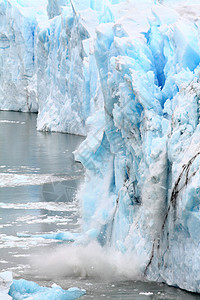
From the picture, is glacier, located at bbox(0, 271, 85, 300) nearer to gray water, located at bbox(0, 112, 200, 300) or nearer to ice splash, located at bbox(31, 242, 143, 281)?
gray water, located at bbox(0, 112, 200, 300)

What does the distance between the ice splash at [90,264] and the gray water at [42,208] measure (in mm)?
105

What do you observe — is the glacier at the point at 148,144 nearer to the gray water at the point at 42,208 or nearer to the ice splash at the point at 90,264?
the ice splash at the point at 90,264

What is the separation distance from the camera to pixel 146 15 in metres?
9.05

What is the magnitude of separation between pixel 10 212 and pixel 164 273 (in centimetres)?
538

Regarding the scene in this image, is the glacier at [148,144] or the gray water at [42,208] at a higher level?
the glacier at [148,144]

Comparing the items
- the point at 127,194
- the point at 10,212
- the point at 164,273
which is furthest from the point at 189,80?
the point at 10,212

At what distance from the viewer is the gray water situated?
657cm

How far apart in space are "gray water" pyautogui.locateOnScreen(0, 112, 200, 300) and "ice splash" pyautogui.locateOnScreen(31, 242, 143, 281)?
0.11m

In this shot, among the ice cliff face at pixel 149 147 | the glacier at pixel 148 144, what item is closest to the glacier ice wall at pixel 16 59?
the glacier at pixel 148 144

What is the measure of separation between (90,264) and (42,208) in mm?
4491

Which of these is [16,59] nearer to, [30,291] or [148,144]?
[148,144]

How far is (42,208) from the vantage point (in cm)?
1190

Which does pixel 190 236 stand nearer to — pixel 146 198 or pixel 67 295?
pixel 146 198

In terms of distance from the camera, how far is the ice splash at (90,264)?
274 inches
